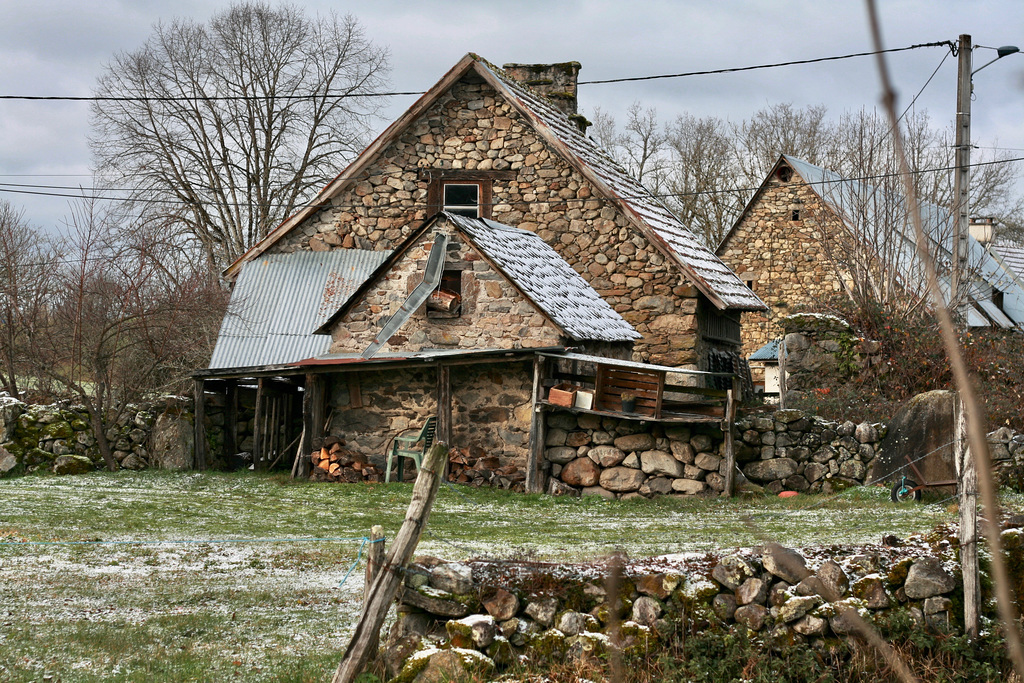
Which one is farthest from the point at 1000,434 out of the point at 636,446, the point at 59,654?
the point at 59,654

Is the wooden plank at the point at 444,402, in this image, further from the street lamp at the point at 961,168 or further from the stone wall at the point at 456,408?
the street lamp at the point at 961,168

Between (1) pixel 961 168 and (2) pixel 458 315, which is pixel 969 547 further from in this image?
(1) pixel 961 168

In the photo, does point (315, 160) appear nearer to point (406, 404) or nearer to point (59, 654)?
point (406, 404)

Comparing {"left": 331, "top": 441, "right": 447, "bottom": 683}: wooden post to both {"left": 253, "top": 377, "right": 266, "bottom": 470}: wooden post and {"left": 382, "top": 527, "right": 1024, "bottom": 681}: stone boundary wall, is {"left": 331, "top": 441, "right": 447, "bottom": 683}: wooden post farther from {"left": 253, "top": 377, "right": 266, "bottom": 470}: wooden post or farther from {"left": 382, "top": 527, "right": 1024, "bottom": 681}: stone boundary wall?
{"left": 253, "top": 377, "right": 266, "bottom": 470}: wooden post

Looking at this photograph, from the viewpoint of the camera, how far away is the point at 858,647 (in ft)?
19.4

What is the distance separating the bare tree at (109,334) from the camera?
16.0 m

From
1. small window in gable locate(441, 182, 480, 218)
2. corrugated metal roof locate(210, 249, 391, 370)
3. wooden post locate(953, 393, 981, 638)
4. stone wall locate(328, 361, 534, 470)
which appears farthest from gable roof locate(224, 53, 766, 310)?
wooden post locate(953, 393, 981, 638)

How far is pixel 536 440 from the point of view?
12.8m

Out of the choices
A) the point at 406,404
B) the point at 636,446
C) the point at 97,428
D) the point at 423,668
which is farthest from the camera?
the point at 97,428

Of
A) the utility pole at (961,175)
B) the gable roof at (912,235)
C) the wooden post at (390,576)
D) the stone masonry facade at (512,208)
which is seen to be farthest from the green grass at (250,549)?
the utility pole at (961,175)

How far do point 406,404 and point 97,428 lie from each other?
16.8ft

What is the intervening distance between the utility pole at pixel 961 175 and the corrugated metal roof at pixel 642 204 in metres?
3.60

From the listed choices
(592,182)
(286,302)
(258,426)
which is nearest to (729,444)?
(592,182)

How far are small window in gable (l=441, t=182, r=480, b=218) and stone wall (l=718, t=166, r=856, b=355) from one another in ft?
38.6
